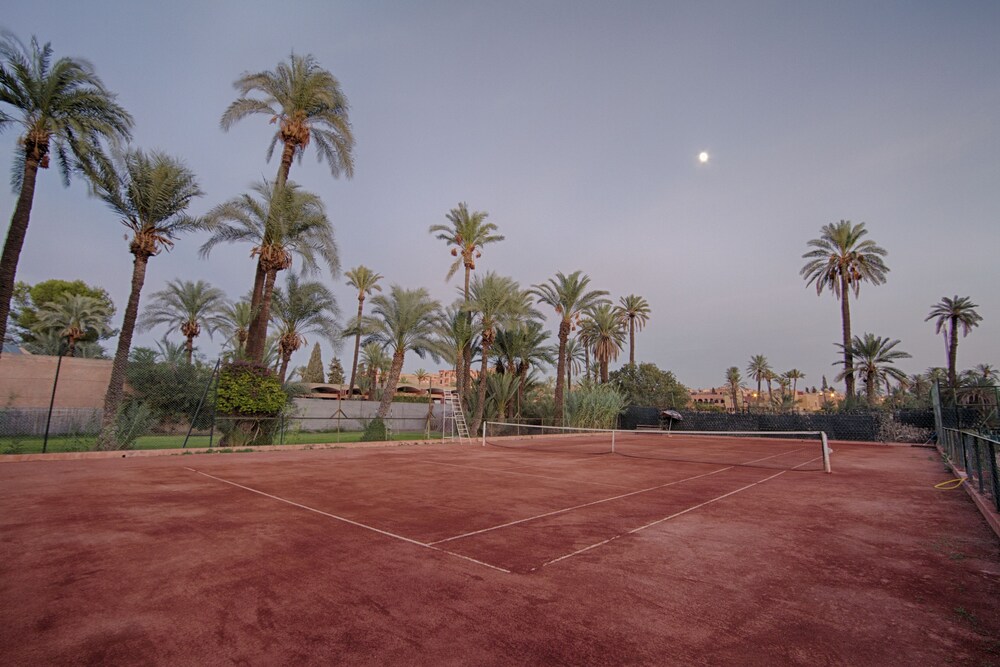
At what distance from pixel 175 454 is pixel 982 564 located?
708 inches

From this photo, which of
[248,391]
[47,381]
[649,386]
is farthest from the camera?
[649,386]

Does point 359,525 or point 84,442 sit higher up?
point 359,525

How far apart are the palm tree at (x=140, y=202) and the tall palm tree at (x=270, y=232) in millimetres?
1609

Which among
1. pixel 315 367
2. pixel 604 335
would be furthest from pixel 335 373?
pixel 604 335

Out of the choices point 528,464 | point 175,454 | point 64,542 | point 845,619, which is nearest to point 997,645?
point 845,619

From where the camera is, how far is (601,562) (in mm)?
4445

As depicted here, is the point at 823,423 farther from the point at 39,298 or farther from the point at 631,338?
the point at 39,298

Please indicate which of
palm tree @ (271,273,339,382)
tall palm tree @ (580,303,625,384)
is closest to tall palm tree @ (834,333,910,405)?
tall palm tree @ (580,303,625,384)

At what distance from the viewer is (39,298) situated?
4325 cm

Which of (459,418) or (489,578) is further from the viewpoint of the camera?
(459,418)

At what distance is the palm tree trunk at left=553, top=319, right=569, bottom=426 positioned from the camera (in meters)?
31.4

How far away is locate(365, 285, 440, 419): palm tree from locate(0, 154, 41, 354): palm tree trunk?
1448 centimetres

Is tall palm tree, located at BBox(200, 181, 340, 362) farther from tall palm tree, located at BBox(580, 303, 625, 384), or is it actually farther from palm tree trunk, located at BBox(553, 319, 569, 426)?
tall palm tree, located at BBox(580, 303, 625, 384)

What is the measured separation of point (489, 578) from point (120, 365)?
1745cm
